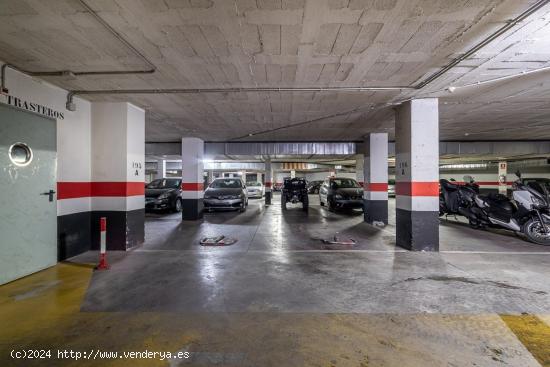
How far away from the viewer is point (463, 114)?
6102 mm

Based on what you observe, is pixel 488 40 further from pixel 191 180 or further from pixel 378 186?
Result: pixel 191 180

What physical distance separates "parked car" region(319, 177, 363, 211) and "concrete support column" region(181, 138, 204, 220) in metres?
4.99

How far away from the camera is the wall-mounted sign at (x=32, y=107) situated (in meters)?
3.47

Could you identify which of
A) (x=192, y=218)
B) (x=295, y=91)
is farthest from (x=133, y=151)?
(x=192, y=218)

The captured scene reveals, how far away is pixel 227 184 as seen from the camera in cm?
1114

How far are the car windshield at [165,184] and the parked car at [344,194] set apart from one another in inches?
242

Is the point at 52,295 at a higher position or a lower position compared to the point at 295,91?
lower

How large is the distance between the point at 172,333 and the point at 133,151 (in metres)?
3.98

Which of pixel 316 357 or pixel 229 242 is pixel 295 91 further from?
pixel 316 357

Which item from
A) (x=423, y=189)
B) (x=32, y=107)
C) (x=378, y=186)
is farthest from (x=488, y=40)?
(x=32, y=107)

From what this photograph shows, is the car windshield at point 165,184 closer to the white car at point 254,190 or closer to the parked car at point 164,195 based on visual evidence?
the parked car at point 164,195

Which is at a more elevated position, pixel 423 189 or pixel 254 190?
pixel 423 189

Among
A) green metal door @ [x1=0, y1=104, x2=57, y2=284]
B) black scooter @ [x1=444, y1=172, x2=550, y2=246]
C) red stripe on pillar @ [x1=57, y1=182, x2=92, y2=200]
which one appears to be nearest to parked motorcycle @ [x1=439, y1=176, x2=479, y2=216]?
black scooter @ [x1=444, y1=172, x2=550, y2=246]

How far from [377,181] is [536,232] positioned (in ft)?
11.9
